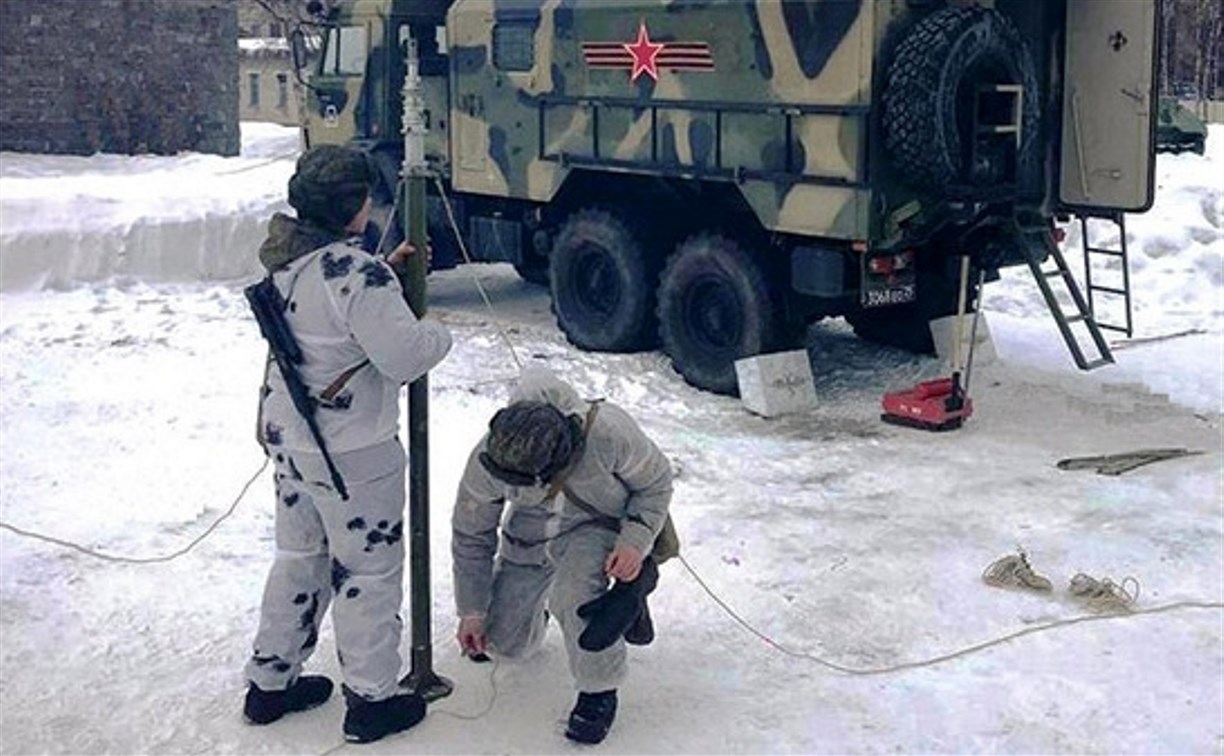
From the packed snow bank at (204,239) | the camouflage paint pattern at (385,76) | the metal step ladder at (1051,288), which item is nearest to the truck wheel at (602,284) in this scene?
the camouflage paint pattern at (385,76)

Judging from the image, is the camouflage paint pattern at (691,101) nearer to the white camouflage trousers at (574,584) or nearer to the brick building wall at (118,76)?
the white camouflage trousers at (574,584)

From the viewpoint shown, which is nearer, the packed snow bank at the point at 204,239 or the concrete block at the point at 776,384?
the concrete block at the point at 776,384

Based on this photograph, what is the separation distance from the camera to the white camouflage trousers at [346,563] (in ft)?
15.1

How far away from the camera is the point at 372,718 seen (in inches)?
183

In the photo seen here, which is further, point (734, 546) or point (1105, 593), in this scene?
point (734, 546)

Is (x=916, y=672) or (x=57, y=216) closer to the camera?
(x=916, y=672)

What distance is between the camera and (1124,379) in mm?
10062

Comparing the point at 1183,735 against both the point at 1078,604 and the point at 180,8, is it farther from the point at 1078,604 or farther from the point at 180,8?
the point at 180,8

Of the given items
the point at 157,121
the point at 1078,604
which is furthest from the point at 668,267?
the point at 157,121

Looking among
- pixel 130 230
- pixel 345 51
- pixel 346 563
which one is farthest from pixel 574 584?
pixel 130 230

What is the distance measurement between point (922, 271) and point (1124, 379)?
1477 millimetres

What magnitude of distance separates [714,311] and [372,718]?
5513 mm

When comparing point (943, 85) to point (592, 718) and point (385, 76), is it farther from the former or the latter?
point (385, 76)

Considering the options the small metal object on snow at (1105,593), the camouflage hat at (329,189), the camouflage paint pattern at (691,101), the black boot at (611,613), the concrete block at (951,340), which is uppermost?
the camouflage paint pattern at (691,101)
